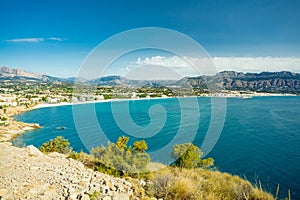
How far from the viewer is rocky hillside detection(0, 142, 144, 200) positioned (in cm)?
363

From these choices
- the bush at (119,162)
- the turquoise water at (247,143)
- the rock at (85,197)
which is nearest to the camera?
the rock at (85,197)

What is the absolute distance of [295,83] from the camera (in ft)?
412

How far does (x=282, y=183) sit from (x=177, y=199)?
1512 cm

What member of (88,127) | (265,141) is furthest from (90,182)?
(88,127)

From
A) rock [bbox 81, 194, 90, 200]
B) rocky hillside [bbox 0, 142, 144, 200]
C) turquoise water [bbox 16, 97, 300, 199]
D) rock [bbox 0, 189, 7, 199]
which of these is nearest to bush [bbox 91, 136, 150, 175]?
rocky hillside [bbox 0, 142, 144, 200]

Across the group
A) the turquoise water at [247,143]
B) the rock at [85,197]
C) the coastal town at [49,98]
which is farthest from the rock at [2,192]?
the coastal town at [49,98]

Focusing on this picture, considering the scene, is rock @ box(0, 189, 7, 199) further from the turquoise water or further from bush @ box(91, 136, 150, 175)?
the turquoise water

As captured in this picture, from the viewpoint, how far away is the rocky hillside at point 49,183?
3.63 meters

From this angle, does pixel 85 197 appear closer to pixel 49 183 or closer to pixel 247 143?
pixel 49 183

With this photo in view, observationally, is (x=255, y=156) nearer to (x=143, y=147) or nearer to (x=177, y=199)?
(x=143, y=147)

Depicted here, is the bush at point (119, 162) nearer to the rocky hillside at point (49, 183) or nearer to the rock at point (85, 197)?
the rocky hillside at point (49, 183)

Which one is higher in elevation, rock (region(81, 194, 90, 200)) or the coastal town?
rock (region(81, 194, 90, 200))

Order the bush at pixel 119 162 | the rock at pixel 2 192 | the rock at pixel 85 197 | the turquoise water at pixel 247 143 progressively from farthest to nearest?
the turquoise water at pixel 247 143
the bush at pixel 119 162
the rock at pixel 85 197
the rock at pixel 2 192

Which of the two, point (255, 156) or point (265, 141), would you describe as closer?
point (255, 156)
